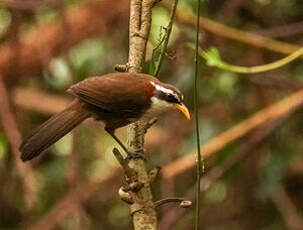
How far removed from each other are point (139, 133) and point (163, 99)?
0.50 m

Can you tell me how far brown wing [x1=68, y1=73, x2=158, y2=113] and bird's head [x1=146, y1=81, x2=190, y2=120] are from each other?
0.09 ft

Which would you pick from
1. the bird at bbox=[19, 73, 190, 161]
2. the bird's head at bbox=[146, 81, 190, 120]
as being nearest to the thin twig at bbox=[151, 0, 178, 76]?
the bird at bbox=[19, 73, 190, 161]

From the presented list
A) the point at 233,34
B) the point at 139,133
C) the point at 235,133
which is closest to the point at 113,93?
the point at 139,133

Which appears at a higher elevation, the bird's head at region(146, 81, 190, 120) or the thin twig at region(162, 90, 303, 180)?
the bird's head at region(146, 81, 190, 120)

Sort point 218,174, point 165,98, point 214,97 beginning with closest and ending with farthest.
Result: point 165,98
point 218,174
point 214,97

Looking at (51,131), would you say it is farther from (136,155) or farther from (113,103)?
(136,155)

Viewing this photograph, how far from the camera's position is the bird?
2744 mm

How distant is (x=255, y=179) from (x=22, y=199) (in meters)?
1.37

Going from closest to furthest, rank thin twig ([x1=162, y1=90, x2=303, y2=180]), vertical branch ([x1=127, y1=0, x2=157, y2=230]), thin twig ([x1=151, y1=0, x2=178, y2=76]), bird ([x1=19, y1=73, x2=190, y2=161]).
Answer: vertical branch ([x1=127, y1=0, x2=157, y2=230]) < thin twig ([x1=151, y1=0, x2=178, y2=76]) < bird ([x1=19, y1=73, x2=190, y2=161]) < thin twig ([x1=162, y1=90, x2=303, y2=180])

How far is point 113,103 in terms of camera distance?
9.66ft

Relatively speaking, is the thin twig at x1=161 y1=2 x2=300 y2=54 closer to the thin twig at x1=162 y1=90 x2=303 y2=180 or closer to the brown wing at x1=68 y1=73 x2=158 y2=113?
the thin twig at x1=162 y1=90 x2=303 y2=180

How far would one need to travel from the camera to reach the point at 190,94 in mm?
4539

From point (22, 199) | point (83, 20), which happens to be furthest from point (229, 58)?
point (22, 199)

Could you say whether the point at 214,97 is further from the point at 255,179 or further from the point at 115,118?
the point at 115,118
